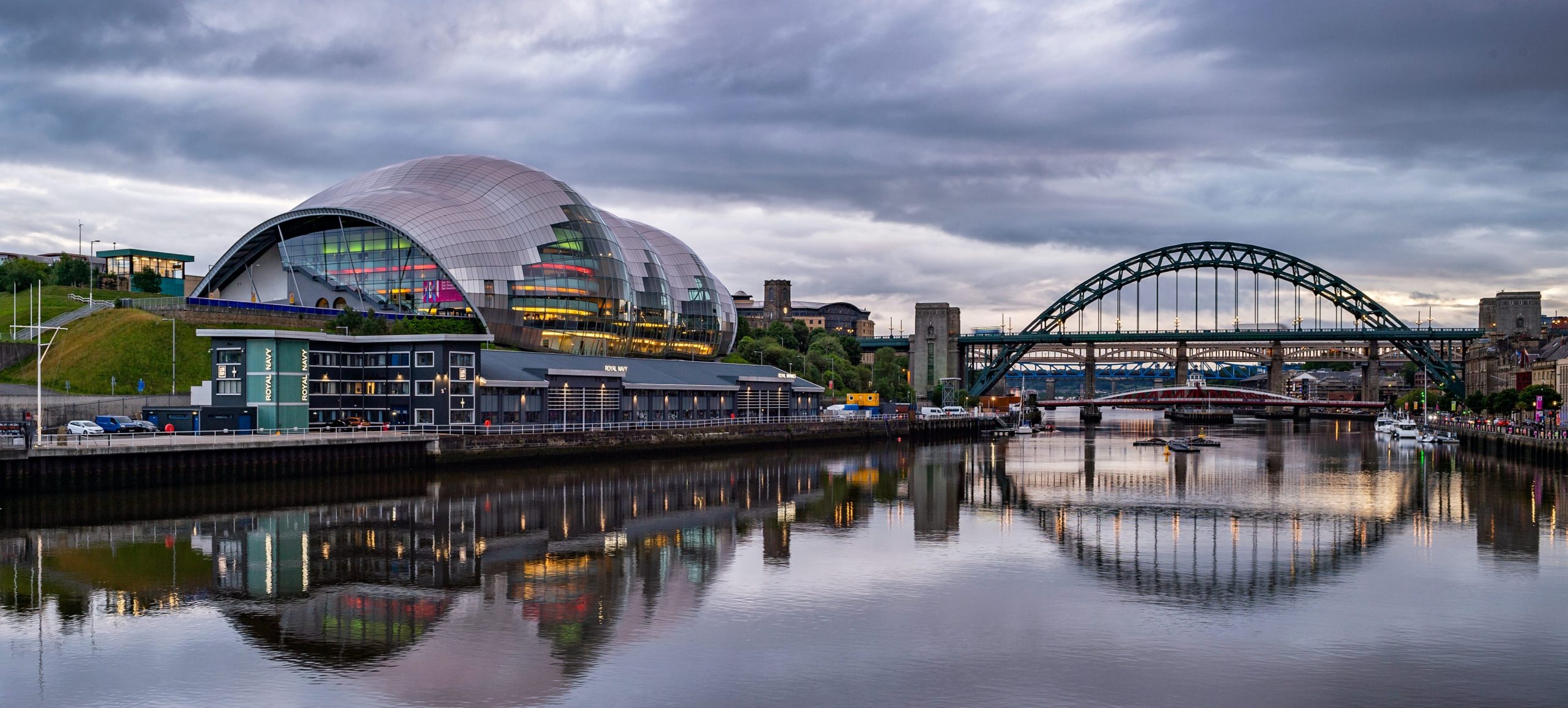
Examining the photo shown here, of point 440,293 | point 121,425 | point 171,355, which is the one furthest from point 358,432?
point 440,293

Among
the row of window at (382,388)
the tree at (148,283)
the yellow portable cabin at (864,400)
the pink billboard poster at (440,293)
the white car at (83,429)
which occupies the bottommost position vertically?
the yellow portable cabin at (864,400)

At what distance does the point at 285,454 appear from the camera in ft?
181

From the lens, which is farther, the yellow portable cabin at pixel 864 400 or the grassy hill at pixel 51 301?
the yellow portable cabin at pixel 864 400

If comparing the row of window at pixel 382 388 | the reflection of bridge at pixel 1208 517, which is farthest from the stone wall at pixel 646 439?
the reflection of bridge at pixel 1208 517

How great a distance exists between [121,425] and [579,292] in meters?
42.4

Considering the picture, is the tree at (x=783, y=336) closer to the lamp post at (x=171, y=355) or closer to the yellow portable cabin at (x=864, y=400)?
the yellow portable cabin at (x=864, y=400)

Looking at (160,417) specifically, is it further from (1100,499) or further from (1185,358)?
(1185,358)

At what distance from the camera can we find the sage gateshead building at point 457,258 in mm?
91188

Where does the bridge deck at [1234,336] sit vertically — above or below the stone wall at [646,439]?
above

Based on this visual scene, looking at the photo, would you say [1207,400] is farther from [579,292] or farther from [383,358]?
[383,358]

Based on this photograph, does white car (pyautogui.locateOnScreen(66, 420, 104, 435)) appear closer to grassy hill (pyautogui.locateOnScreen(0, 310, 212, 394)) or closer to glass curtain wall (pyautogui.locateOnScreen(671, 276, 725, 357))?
grassy hill (pyautogui.locateOnScreen(0, 310, 212, 394))

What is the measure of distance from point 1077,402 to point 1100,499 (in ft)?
387

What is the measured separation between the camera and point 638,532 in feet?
137

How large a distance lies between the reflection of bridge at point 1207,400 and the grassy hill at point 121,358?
12146cm
